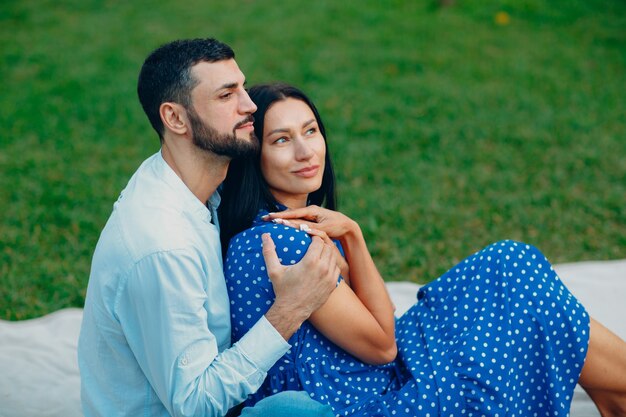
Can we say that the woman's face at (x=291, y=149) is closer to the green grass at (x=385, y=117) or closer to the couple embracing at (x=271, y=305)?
the couple embracing at (x=271, y=305)

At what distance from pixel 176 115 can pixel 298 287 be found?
82 centimetres

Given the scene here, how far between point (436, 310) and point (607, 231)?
274 cm

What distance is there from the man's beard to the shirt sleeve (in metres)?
0.47

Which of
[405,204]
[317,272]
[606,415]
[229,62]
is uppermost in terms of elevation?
[229,62]

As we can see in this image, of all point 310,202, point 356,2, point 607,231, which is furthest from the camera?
point 356,2

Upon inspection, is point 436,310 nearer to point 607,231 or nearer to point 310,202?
point 310,202

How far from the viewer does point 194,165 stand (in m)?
2.82

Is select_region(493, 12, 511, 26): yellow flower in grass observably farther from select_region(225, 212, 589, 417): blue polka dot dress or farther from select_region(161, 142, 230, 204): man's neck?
select_region(161, 142, 230, 204): man's neck

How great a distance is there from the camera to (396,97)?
7562mm

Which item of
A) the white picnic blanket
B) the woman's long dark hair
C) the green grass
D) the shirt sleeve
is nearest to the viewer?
the shirt sleeve

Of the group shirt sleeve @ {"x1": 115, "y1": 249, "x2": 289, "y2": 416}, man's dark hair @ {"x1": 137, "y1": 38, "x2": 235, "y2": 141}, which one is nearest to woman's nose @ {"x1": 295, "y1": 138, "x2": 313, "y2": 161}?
man's dark hair @ {"x1": 137, "y1": 38, "x2": 235, "y2": 141}

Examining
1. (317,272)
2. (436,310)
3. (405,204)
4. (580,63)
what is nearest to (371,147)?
(405,204)

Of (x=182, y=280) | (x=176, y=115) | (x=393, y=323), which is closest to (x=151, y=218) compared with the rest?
(x=182, y=280)

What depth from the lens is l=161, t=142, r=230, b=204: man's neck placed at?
9.20 feet
